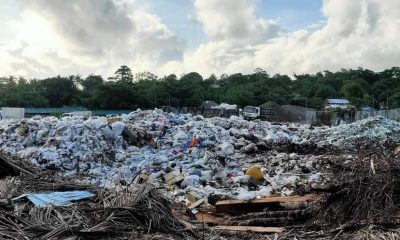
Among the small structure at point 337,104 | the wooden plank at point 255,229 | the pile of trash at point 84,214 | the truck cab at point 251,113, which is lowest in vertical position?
the wooden plank at point 255,229

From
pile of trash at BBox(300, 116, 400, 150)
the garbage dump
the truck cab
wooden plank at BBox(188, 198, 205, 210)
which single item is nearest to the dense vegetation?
the truck cab

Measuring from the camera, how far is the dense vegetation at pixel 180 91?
140 ft

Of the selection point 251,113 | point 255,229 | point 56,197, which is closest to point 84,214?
point 56,197

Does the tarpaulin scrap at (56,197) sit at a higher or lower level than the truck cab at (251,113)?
lower

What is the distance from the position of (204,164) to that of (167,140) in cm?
363

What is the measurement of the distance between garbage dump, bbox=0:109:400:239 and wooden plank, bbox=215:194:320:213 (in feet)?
0.04

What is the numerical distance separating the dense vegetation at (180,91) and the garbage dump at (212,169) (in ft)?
84.3

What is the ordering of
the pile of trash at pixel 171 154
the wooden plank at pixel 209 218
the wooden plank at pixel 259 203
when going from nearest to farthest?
the wooden plank at pixel 209 218 → the wooden plank at pixel 259 203 → the pile of trash at pixel 171 154

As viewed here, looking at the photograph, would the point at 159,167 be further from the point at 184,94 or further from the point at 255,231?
the point at 184,94

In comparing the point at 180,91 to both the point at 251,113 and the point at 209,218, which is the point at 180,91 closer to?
the point at 251,113

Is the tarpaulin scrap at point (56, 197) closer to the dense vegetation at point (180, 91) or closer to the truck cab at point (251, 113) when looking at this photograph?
the truck cab at point (251, 113)

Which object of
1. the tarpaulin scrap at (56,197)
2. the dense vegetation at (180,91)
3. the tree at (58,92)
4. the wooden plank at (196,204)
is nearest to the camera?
the tarpaulin scrap at (56,197)

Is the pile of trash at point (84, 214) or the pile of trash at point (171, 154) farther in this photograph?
the pile of trash at point (171, 154)

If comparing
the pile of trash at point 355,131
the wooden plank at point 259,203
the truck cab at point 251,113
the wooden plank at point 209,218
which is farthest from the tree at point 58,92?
the wooden plank at point 259,203
